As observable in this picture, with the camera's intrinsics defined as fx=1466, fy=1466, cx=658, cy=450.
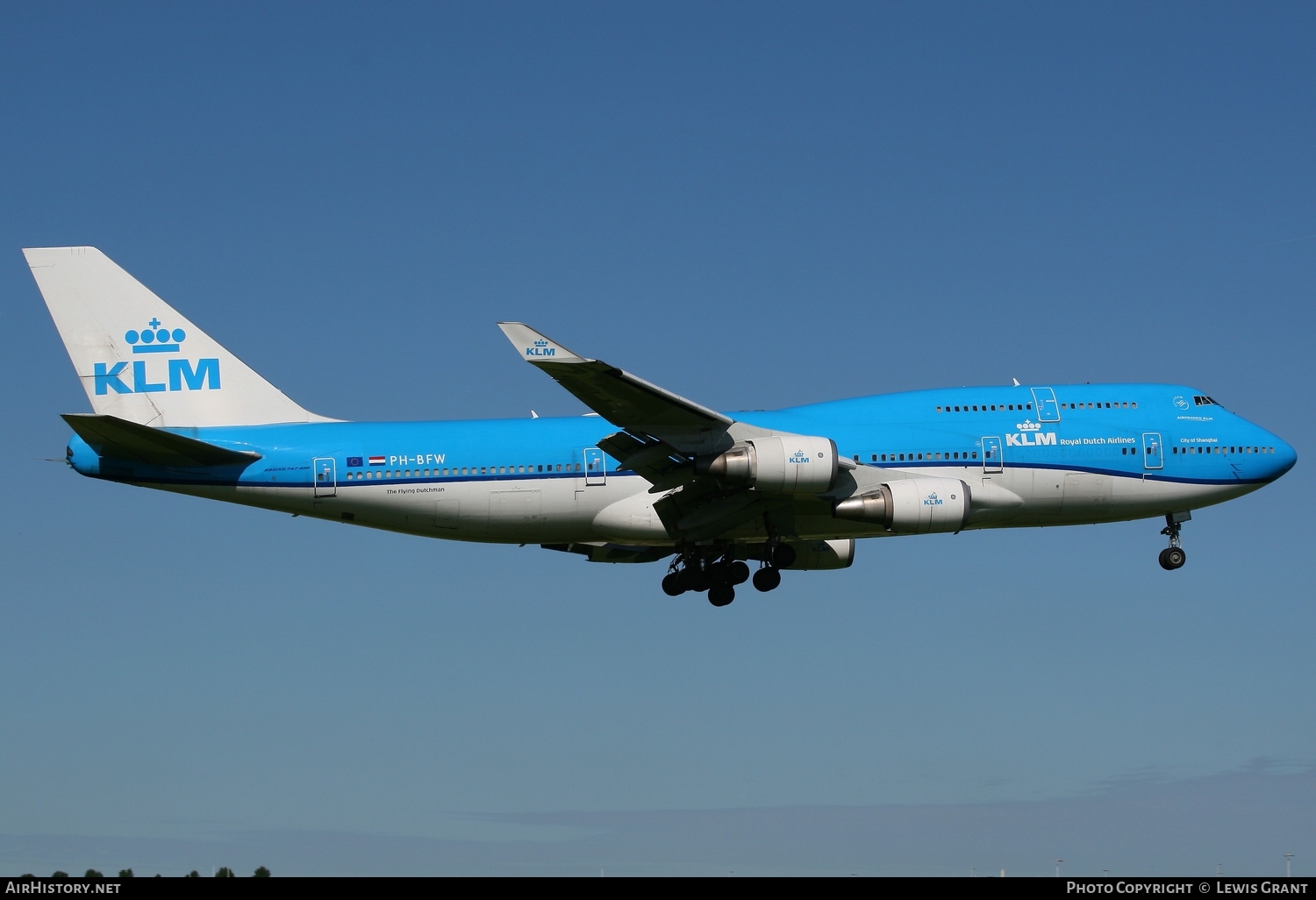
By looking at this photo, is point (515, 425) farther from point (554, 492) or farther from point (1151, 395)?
point (1151, 395)

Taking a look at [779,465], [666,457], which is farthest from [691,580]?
[779,465]

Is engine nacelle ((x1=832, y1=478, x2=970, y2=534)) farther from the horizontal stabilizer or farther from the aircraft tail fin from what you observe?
the horizontal stabilizer

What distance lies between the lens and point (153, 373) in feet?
130

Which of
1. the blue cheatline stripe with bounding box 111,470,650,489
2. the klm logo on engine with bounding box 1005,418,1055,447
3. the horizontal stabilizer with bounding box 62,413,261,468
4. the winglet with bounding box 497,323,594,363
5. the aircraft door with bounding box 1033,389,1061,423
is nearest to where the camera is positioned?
the winglet with bounding box 497,323,594,363

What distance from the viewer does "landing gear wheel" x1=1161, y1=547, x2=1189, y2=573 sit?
134ft

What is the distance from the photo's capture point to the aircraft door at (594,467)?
3725 centimetres

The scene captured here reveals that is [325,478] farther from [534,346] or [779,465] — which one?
[779,465]

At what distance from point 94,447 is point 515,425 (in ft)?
33.9

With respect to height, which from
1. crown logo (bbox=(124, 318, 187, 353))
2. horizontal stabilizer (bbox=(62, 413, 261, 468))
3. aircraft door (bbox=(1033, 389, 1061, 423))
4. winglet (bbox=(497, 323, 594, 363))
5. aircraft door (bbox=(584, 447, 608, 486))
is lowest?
horizontal stabilizer (bbox=(62, 413, 261, 468))

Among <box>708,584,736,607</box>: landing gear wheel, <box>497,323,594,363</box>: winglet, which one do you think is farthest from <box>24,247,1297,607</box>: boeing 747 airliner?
<box>497,323,594,363</box>: winglet

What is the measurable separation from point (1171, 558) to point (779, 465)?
13.2 m

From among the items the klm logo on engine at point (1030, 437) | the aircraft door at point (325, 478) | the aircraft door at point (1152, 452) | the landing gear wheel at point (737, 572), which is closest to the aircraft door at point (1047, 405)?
the klm logo on engine at point (1030, 437)

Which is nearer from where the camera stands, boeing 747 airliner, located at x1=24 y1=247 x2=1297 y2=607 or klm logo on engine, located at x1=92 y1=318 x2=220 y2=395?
boeing 747 airliner, located at x1=24 y1=247 x2=1297 y2=607
